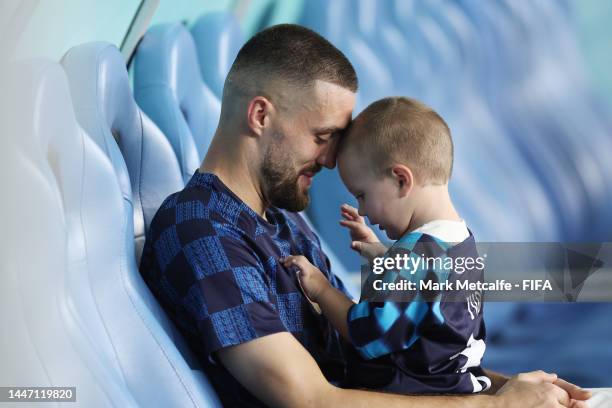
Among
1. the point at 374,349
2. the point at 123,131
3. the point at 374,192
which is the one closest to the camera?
the point at 374,349

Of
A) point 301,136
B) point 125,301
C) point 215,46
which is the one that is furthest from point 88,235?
point 215,46

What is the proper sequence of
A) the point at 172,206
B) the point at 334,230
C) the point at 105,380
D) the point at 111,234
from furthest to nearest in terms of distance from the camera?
the point at 334,230
the point at 172,206
the point at 111,234
the point at 105,380

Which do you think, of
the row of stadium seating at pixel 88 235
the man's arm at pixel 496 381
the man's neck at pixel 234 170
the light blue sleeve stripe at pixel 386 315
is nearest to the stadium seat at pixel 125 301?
the row of stadium seating at pixel 88 235

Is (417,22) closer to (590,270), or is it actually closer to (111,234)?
(590,270)

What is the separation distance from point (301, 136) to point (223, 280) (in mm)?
339

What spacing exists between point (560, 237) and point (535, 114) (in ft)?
1.56

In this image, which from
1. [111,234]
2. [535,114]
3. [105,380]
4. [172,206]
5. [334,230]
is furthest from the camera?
[535,114]

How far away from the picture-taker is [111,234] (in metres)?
1.36

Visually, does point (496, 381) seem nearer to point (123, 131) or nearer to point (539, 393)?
point (539, 393)

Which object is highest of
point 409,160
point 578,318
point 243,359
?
point 409,160

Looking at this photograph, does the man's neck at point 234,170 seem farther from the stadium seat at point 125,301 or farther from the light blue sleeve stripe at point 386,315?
the light blue sleeve stripe at point 386,315

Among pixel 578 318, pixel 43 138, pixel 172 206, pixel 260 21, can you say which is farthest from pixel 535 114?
pixel 43 138

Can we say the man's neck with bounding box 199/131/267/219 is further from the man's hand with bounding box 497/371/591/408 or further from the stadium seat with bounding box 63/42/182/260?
the man's hand with bounding box 497/371/591/408

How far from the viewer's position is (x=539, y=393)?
153cm
